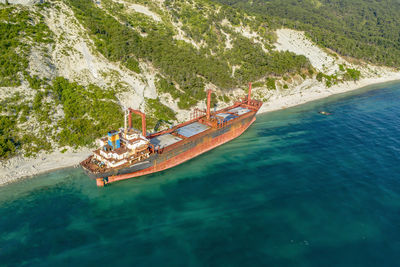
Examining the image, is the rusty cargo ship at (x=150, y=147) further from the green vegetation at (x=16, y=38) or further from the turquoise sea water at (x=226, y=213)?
the green vegetation at (x=16, y=38)

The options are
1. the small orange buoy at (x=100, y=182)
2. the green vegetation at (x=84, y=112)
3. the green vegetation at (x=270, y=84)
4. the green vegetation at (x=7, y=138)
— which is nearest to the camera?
the small orange buoy at (x=100, y=182)

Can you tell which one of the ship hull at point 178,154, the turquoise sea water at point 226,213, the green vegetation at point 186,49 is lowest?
the turquoise sea water at point 226,213

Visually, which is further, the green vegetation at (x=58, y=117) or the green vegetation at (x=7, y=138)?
the green vegetation at (x=58, y=117)

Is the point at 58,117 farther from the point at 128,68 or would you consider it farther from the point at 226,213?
the point at 226,213

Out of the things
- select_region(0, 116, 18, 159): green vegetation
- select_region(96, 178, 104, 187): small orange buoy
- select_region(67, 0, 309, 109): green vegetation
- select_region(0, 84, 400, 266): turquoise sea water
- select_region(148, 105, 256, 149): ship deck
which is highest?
select_region(67, 0, 309, 109): green vegetation

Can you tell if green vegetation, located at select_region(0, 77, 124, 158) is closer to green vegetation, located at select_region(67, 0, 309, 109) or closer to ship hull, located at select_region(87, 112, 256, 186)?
ship hull, located at select_region(87, 112, 256, 186)

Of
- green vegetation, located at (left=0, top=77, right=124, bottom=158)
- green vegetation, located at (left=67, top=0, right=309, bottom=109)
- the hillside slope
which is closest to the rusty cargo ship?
the hillside slope

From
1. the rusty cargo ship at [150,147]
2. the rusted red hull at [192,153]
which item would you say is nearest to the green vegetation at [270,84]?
the rusted red hull at [192,153]

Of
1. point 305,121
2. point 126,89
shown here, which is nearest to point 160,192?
point 126,89
